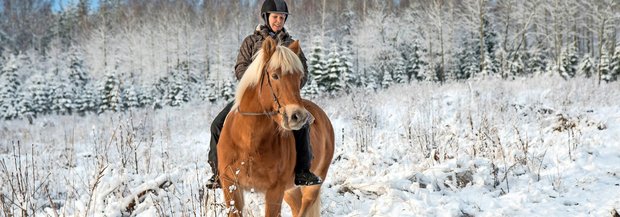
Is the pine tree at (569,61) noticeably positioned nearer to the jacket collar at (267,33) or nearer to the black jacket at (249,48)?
the jacket collar at (267,33)

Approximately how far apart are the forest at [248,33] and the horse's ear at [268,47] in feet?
84.1

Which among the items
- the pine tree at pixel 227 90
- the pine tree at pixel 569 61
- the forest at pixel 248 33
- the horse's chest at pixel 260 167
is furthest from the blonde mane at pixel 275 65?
the pine tree at pixel 569 61

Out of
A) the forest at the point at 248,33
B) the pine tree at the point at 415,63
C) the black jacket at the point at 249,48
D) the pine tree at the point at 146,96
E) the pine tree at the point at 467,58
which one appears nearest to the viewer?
the black jacket at the point at 249,48

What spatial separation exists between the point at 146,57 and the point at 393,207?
42.7 metres

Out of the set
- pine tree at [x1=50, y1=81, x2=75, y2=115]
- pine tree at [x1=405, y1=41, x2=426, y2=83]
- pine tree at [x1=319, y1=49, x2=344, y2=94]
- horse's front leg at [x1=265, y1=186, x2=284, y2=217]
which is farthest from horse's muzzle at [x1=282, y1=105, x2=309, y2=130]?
pine tree at [x1=405, y1=41, x2=426, y2=83]

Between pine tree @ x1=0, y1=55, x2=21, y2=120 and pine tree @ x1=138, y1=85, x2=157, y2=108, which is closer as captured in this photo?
pine tree @ x1=0, y1=55, x2=21, y2=120

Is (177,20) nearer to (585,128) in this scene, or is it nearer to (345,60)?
(345,60)

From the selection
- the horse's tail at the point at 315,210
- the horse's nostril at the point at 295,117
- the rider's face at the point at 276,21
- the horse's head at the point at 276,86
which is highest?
the rider's face at the point at 276,21

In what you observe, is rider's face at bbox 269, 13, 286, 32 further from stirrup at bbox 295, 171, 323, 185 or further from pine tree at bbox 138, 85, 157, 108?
pine tree at bbox 138, 85, 157, 108

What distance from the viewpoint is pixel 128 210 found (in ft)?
14.5

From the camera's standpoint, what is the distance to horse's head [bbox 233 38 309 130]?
9.78ft

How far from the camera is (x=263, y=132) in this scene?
3.33 meters

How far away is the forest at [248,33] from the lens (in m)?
33.3

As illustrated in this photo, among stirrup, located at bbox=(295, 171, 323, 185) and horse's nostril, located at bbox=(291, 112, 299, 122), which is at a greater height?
horse's nostril, located at bbox=(291, 112, 299, 122)
